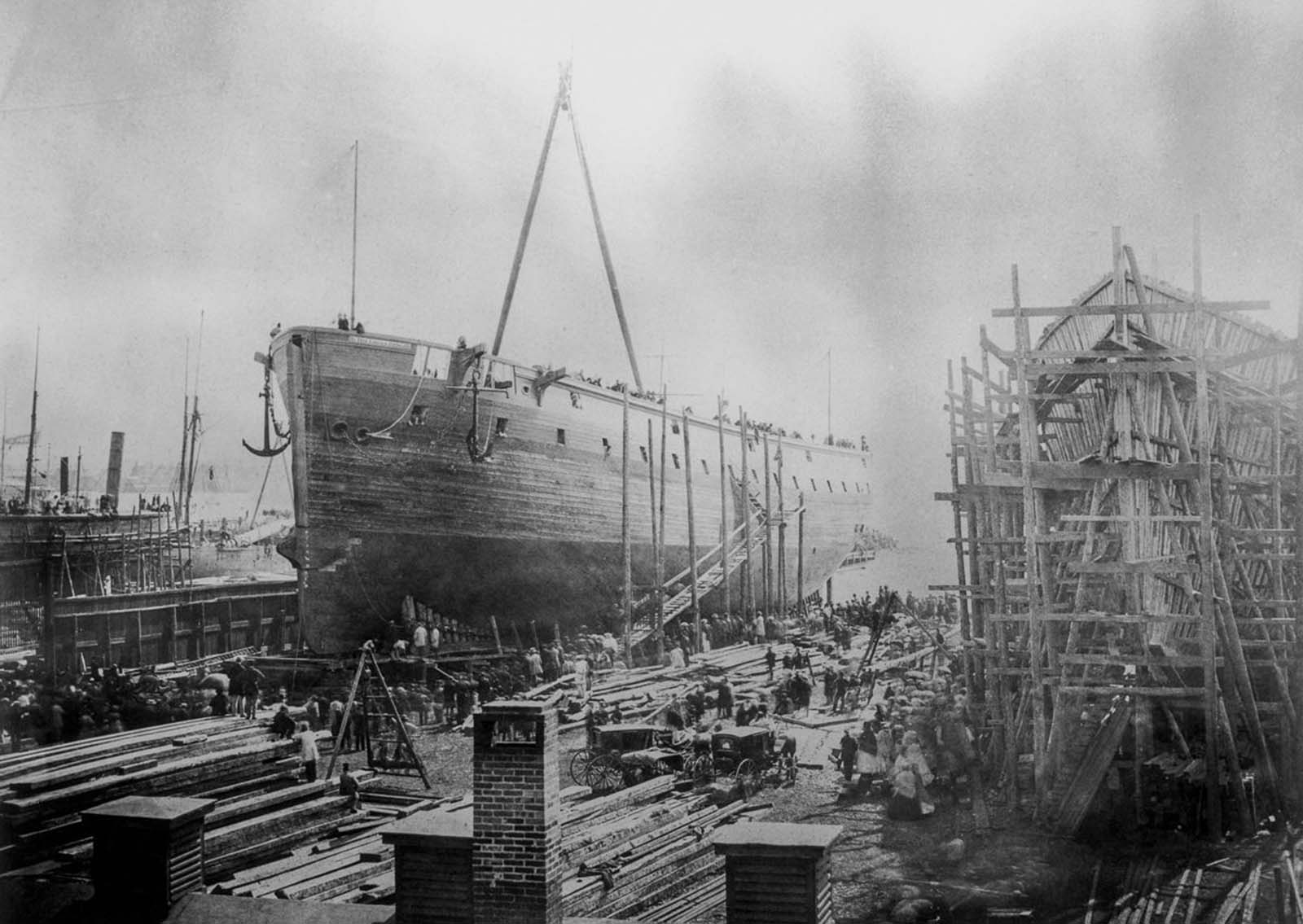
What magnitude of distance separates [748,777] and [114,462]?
26.6 m

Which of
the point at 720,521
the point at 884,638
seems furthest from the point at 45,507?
the point at 884,638

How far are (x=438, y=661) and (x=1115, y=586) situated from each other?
14.6 meters

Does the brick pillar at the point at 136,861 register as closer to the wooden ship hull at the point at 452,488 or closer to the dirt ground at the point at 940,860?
the dirt ground at the point at 940,860

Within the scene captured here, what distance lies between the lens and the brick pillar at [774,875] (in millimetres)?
7543

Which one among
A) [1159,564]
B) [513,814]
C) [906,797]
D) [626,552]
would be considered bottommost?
[906,797]

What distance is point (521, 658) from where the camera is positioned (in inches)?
930

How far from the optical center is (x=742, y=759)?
47.8 ft

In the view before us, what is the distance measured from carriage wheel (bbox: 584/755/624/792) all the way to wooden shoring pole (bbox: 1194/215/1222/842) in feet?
24.1

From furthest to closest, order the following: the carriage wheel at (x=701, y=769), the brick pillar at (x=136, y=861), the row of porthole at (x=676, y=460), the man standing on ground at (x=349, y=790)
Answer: the row of porthole at (x=676, y=460)
the carriage wheel at (x=701, y=769)
the man standing on ground at (x=349, y=790)
the brick pillar at (x=136, y=861)

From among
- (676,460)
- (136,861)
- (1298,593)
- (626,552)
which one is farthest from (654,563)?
(136,861)

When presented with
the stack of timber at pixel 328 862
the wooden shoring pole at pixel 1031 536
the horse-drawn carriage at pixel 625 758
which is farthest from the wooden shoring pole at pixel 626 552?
the wooden shoring pole at pixel 1031 536

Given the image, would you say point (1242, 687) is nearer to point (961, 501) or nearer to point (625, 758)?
point (961, 501)

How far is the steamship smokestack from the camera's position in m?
31.3

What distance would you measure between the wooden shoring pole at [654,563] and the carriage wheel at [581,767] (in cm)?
1136
